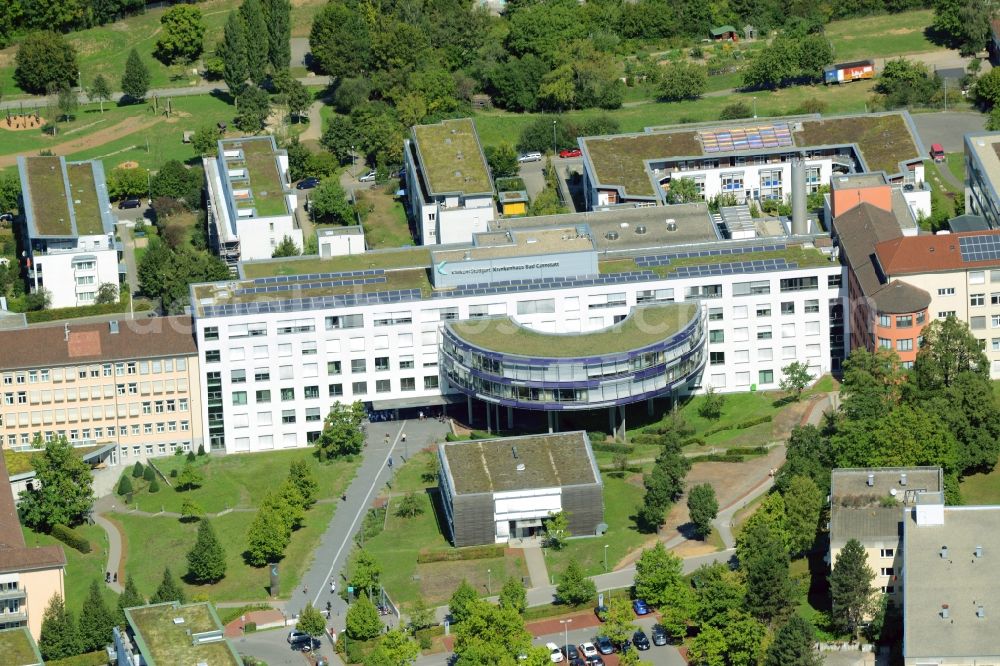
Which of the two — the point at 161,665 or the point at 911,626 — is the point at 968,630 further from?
the point at 161,665

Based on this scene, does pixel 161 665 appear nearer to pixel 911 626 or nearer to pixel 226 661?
pixel 226 661

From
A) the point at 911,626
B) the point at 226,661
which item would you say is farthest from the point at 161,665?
the point at 911,626

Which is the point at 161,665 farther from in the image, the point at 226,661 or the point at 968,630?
the point at 968,630

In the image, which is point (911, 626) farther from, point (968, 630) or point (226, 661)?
point (226, 661)

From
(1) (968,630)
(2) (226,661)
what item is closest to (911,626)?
(1) (968,630)
